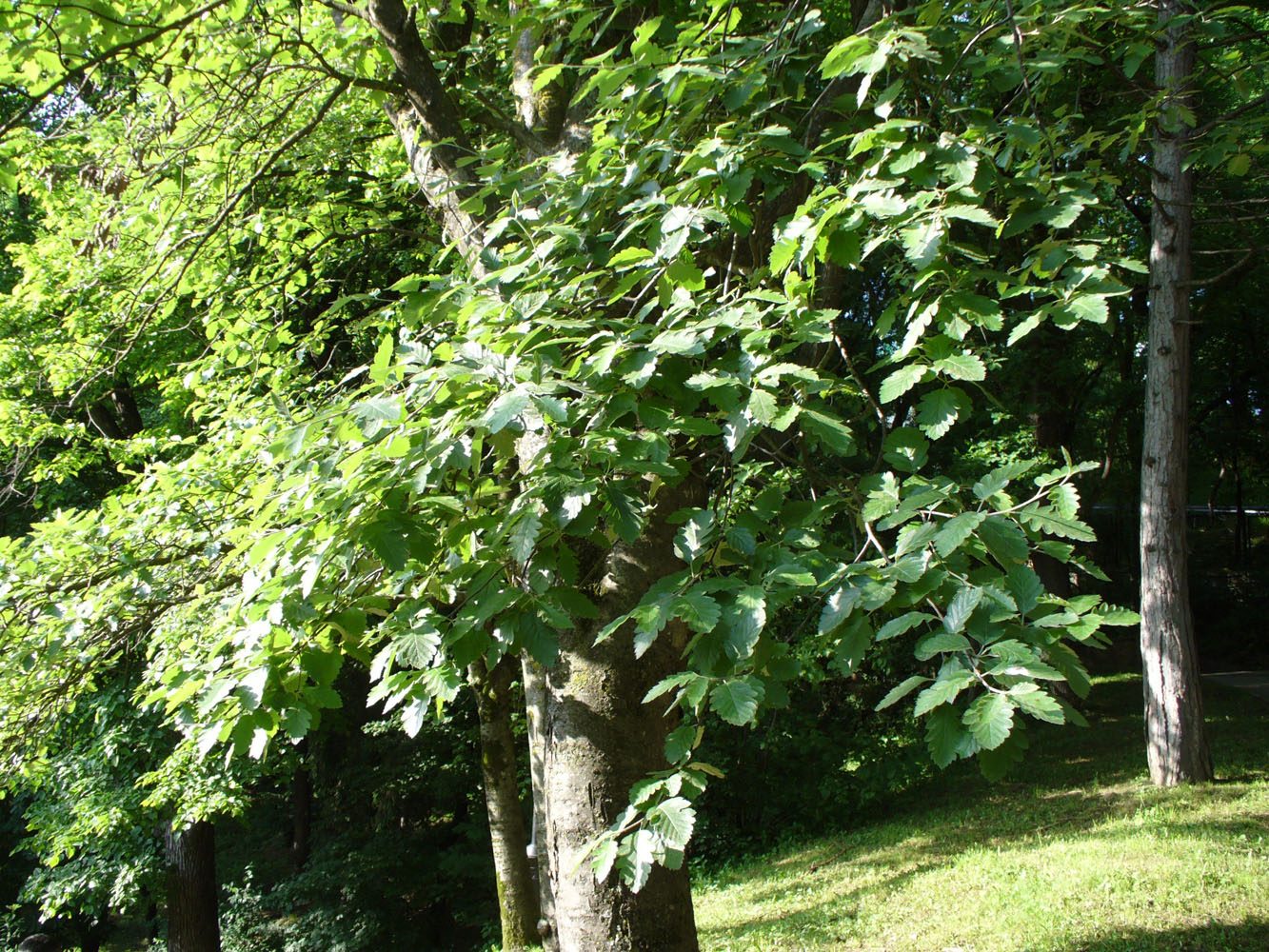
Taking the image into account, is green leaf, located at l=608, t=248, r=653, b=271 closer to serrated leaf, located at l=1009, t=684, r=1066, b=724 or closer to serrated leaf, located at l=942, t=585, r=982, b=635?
serrated leaf, located at l=942, t=585, r=982, b=635

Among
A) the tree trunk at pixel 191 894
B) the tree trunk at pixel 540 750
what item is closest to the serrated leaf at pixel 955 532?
the tree trunk at pixel 540 750

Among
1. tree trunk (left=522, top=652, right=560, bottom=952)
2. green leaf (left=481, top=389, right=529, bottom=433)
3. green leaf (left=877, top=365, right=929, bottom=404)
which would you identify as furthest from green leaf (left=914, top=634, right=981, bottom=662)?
tree trunk (left=522, top=652, right=560, bottom=952)

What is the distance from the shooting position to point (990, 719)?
5.26ft

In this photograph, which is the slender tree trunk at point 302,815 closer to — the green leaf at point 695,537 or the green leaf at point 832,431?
the green leaf at point 695,537

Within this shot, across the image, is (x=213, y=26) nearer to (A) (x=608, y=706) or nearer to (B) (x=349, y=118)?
(B) (x=349, y=118)

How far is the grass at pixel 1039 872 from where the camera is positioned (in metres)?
5.52

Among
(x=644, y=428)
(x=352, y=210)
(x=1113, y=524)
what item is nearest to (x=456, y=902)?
(x=352, y=210)

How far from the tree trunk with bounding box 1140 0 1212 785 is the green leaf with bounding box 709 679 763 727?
8.19 metres

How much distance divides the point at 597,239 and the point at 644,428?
0.87 metres

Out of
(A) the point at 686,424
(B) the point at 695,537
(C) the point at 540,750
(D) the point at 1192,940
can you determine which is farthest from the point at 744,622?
(D) the point at 1192,940

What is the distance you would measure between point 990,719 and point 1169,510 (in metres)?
8.34

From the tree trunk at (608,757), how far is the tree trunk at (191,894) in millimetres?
10192

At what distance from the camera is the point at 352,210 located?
7.56 metres

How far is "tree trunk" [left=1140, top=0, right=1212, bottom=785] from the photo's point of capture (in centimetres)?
859
